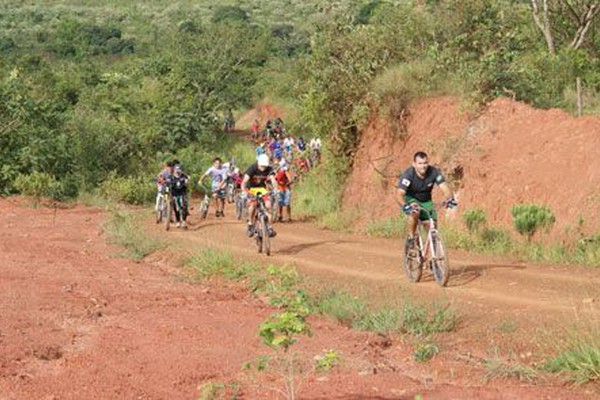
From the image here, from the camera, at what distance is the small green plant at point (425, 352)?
895 cm

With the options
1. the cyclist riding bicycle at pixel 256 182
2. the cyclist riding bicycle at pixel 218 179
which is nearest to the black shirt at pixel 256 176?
the cyclist riding bicycle at pixel 256 182

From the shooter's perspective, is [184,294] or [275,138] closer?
[184,294]

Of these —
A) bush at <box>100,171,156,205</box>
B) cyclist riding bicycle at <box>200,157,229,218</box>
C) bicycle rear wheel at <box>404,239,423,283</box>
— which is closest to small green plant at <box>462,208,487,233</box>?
bicycle rear wheel at <box>404,239,423,283</box>

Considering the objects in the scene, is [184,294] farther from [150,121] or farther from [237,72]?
[237,72]

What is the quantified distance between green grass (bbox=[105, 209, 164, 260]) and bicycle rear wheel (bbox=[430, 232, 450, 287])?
6.90 m

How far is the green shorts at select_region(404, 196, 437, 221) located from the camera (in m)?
12.4

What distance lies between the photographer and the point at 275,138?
45125 mm

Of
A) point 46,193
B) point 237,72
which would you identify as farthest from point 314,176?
point 237,72

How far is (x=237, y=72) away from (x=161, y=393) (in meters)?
45.0

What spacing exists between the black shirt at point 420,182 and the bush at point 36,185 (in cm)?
2134

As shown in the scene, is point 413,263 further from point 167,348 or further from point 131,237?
point 131,237

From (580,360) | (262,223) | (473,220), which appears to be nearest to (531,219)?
(473,220)

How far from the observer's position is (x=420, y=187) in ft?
41.0

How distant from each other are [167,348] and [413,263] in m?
4.73
